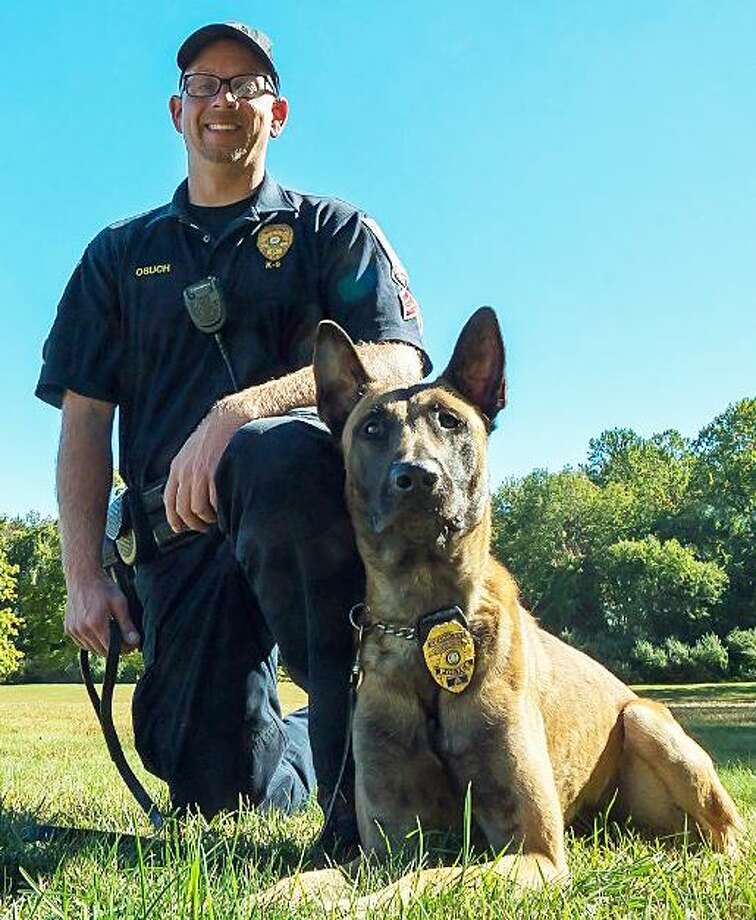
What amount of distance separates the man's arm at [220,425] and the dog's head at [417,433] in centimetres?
21

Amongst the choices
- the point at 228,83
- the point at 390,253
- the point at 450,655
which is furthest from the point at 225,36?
the point at 450,655

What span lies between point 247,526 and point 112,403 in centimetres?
161

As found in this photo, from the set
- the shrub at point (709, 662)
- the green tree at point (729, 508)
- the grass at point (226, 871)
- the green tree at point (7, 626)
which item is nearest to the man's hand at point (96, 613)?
the grass at point (226, 871)

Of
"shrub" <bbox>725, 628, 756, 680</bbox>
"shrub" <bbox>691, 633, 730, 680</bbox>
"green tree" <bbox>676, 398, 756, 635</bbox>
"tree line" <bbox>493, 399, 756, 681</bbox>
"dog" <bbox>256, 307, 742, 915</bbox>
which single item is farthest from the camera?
"green tree" <bbox>676, 398, 756, 635</bbox>

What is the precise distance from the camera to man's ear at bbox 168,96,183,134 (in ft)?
15.4

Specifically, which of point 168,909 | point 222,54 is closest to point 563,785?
point 168,909

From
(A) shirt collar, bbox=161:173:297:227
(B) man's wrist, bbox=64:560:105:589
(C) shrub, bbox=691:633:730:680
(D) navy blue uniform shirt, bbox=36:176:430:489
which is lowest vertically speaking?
(C) shrub, bbox=691:633:730:680

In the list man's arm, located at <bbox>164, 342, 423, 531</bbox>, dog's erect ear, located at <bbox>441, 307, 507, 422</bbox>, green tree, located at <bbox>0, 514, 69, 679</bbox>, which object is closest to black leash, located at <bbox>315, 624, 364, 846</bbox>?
man's arm, located at <bbox>164, 342, 423, 531</bbox>

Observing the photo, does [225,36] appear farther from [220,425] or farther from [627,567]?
[627,567]

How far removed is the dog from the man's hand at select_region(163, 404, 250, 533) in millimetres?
364

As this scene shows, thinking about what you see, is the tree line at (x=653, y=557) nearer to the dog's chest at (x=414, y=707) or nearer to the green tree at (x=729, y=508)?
the green tree at (x=729, y=508)

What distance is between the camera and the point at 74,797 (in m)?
4.87

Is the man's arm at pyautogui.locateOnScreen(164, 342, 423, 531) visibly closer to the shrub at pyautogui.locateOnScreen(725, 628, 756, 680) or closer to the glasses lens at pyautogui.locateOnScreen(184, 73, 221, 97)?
the glasses lens at pyautogui.locateOnScreen(184, 73, 221, 97)

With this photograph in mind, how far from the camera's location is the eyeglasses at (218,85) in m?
4.36
